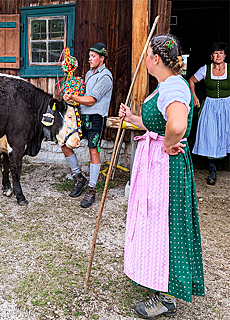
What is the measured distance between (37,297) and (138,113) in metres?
2.41

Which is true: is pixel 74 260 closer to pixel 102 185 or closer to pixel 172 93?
pixel 172 93

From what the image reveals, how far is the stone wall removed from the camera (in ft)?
18.5

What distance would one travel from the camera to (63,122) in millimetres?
3953

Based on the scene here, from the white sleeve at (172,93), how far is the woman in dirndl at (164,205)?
0.01 metres

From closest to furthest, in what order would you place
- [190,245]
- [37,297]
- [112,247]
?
[190,245]
[37,297]
[112,247]

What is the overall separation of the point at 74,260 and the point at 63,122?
178 centimetres

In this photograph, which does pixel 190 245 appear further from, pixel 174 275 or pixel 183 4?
pixel 183 4

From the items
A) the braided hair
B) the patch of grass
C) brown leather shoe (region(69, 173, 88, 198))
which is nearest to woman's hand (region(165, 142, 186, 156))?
the braided hair

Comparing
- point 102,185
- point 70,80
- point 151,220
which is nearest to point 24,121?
point 70,80

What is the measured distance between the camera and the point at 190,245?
1987 mm

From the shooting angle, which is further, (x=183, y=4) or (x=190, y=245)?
(x=183, y=4)

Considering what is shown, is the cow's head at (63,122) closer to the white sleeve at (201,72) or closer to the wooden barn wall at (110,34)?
the wooden barn wall at (110,34)

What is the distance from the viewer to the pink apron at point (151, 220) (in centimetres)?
199

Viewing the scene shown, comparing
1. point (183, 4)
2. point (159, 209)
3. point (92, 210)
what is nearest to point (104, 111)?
point (92, 210)
